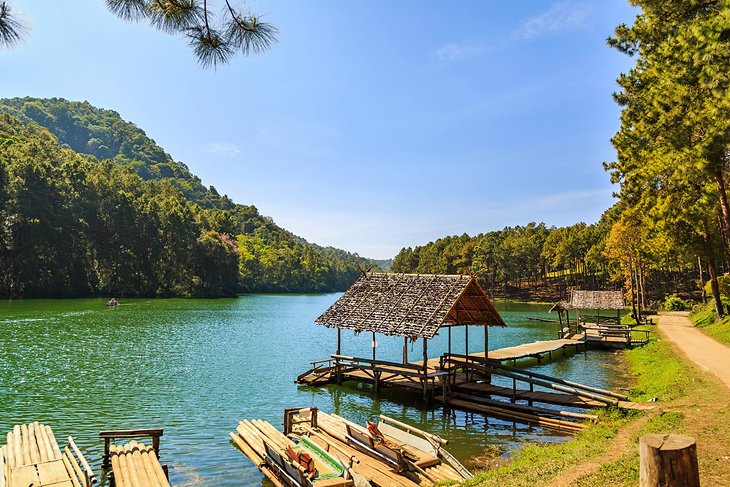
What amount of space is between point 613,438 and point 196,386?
18712 mm

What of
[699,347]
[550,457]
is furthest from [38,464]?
[699,347]

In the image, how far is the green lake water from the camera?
620 inches

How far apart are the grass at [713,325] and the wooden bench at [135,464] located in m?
31.0

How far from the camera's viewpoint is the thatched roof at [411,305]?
66.6 ft

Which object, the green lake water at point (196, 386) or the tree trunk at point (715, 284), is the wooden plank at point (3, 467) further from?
the tree trunk at point (715, 284)

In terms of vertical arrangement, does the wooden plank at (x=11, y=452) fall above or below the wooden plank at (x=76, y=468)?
above

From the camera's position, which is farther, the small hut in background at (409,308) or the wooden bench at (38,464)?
the small hut in background at (409,308)

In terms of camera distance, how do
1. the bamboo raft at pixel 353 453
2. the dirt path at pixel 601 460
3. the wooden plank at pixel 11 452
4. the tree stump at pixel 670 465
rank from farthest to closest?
1. the bamboo raft at pixel 353 453
2. the wooden plank at pixel 11 452
3. the dirt path at pixel 601 460
4. the tree stump at pixel 670 465

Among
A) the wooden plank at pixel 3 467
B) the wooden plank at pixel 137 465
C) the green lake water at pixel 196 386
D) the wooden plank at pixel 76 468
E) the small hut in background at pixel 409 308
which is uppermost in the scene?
the small hut in background at pixel 409 308

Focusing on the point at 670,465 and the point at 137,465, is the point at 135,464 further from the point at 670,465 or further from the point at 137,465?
the point at 670,465

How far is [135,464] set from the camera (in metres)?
11.5

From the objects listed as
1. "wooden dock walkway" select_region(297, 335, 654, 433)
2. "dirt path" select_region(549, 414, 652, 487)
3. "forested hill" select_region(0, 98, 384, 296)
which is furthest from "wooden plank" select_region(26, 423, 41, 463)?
"forested hill" select_region(0, 98, 384, 296)

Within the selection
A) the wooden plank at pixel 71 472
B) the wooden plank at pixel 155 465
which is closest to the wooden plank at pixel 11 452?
the wooden plank at pixel 71 472

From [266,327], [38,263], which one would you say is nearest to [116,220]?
[38,263]
